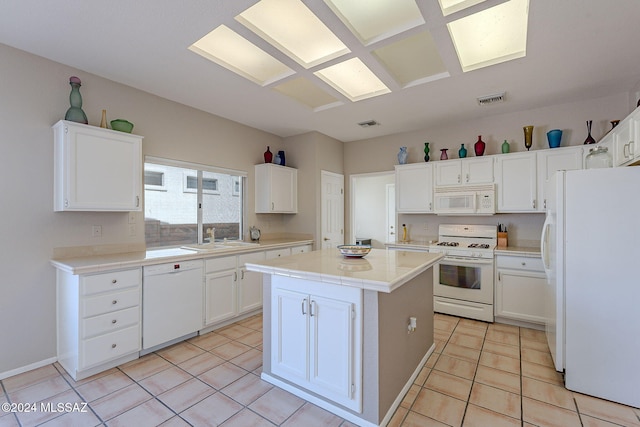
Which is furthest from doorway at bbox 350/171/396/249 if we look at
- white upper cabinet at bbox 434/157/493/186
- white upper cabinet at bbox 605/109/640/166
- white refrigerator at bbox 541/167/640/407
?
white refrigerator at bbox 541/167/640/407

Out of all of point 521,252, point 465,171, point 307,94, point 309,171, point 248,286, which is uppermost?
point 307,94

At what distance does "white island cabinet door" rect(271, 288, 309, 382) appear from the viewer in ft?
6.50

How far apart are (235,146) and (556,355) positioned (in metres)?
4.19

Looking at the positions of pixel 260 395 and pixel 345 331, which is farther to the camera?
pixel 260 395

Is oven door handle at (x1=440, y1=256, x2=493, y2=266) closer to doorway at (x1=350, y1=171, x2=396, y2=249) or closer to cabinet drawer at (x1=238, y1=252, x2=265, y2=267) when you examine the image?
cabinet drawer at (x1=238, y1=252, x2=265, y2=267)

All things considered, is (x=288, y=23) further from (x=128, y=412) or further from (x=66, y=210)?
(x=128, y=412)

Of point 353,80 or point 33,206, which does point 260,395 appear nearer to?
point 33,206

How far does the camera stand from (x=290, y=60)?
8.29 ft

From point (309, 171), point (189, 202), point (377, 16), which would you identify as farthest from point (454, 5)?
point (189, 202)

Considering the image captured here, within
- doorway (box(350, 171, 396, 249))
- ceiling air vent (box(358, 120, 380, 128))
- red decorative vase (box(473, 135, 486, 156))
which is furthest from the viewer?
doorway (box(350, 171, 396, 249))

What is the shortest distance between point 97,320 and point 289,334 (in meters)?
1.60

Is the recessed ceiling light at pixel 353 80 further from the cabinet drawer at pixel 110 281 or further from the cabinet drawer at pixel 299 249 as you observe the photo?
Answer: the cabinet drawer at pixel 110 281

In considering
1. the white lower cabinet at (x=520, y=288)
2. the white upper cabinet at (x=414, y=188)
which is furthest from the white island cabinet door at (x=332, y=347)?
the white upper cabinet at (x=414, y=188)

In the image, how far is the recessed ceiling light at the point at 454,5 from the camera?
188cm
